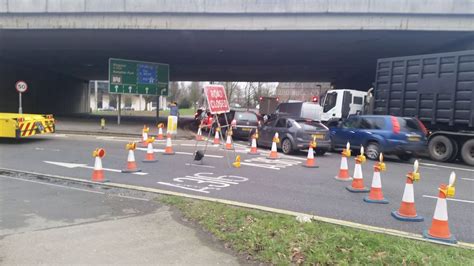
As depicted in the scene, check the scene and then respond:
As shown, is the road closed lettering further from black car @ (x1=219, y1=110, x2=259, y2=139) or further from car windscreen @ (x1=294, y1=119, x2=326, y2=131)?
black car @ (x1=219, y1=110, x2=259, y2=139)

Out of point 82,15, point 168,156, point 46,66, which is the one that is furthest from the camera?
point 46,66

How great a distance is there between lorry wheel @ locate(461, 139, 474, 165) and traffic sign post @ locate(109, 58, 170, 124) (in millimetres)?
18755

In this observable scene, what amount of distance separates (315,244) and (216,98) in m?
6.75

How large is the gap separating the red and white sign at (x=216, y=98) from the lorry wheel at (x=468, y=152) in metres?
8.52

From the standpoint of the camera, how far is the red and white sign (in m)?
10.3

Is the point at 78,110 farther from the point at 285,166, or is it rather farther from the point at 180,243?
the point at 180,243

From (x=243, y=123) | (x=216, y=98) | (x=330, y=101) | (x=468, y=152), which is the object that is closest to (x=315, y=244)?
(x=216, y=98)

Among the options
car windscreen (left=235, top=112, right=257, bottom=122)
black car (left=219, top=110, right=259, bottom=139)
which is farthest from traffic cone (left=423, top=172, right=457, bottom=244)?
car windscreen (left=235, top=112, right=257, bottom=122)

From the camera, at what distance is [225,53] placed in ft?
85.8

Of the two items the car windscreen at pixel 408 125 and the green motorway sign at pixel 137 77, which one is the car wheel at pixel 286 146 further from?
the green motorway sign at pixel 137 77

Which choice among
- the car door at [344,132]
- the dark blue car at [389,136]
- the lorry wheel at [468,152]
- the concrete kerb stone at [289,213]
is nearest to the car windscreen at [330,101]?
the car door at [344,132]

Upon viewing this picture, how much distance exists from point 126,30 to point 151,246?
17.6 meters

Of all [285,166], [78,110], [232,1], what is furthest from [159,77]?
[78,110]

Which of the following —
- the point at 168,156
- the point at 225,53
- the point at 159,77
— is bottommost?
the point at 168,156
